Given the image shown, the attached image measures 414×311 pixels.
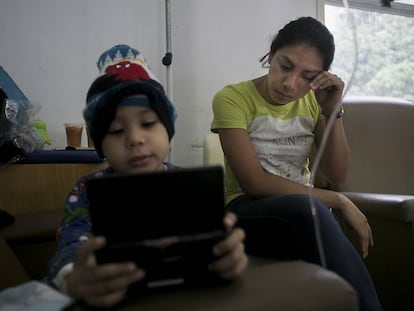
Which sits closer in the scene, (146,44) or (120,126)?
(120,126)

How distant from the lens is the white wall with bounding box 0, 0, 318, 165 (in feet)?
5.56

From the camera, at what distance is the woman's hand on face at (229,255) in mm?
480

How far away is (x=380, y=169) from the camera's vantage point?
164 cm

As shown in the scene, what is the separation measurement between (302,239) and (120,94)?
1.48ft

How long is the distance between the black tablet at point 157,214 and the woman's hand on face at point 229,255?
0.02 m

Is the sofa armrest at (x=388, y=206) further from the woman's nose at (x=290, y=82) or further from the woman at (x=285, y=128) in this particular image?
the woman's nose at (x=290, y=82)

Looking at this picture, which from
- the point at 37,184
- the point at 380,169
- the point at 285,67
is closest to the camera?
the point at 285,67

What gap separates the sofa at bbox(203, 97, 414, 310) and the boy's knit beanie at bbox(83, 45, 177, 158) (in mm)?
798

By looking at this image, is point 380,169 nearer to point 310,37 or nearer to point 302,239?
point 310,37

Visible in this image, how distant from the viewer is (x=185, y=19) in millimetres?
1971

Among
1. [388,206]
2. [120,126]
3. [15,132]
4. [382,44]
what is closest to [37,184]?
[15,132]

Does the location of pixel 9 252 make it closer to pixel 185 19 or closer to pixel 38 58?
pixel 38 58

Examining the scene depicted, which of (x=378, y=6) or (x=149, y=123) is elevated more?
(x=378, y=6)

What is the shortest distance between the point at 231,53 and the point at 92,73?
73cm
